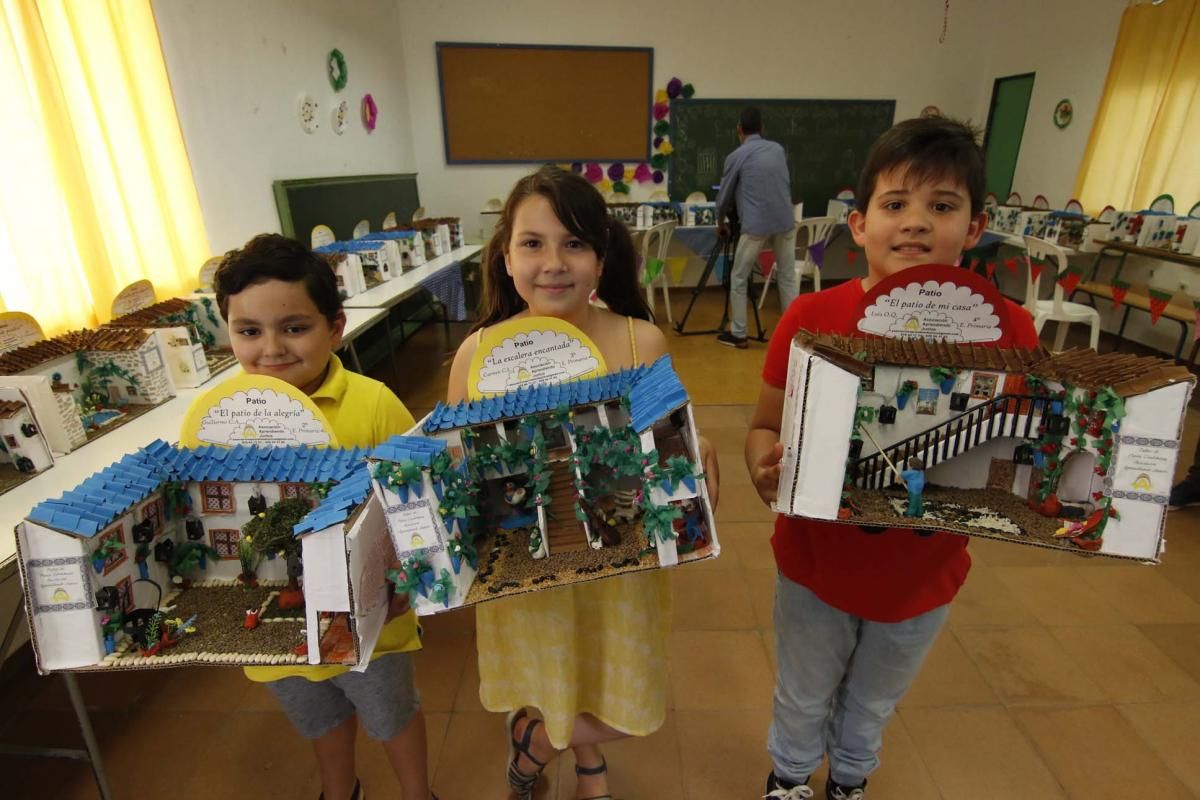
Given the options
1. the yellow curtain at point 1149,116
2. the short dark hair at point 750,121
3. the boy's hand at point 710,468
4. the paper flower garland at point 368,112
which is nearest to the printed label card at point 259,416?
the boy's hand at point 710,468

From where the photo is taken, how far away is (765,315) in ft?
20.2

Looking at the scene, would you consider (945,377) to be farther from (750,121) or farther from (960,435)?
(750,121)

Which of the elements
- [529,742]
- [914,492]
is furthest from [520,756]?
[914,492]

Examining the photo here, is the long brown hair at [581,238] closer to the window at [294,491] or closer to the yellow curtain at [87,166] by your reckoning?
the window at [294,491]

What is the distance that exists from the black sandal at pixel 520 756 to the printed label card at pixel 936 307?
1196 millimetres

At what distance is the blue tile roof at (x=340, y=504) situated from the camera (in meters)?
0.83

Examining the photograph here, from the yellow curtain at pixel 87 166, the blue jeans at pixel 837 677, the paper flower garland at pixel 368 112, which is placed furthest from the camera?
the paper flower garland at pixel 368 112

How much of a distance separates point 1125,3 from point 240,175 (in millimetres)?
6877

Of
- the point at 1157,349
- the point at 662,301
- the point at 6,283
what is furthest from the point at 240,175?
the point at 1157,349

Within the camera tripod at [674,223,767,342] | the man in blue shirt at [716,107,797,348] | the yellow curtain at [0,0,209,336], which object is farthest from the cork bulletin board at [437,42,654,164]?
the yellow curtain at [0,0,209,336]

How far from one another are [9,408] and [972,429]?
216 centimetres

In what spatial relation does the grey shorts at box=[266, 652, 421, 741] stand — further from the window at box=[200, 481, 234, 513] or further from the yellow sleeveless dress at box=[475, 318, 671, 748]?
the window at box=[200, 481, 234, 513]

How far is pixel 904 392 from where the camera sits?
1.01 metres

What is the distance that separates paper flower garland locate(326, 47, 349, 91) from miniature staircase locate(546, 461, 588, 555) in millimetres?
4862
